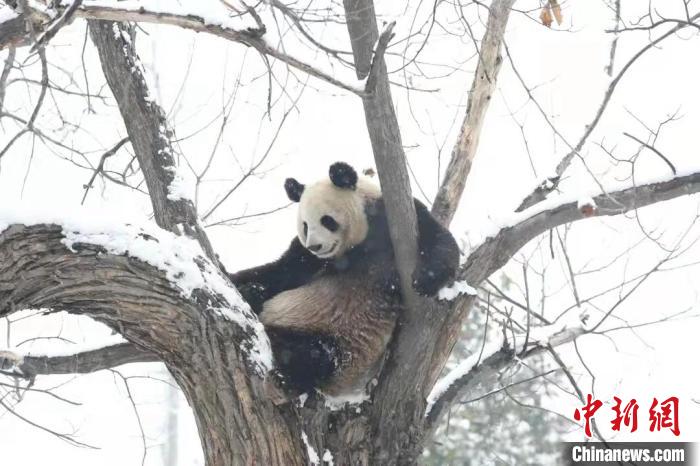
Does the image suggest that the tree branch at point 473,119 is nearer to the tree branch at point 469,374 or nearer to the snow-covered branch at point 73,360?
the tree branch at point 469,374

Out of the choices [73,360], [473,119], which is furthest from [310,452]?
[473,119]

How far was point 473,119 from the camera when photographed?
4.82 m

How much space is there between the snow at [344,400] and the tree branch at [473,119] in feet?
4.48

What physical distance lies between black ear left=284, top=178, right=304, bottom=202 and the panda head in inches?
11.3

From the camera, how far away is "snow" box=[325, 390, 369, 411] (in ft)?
11.8

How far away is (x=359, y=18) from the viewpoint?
2994 mm

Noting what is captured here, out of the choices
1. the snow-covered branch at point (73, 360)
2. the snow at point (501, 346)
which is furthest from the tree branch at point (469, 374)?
the snow-covered branch at point (73, 360)

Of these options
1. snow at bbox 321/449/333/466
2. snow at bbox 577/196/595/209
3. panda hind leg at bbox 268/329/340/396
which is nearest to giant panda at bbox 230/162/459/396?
panda hind leg at bbox 268/329/340/396

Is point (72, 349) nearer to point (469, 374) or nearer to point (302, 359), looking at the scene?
point (302, 359)

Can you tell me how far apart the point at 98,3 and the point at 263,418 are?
6.08ft

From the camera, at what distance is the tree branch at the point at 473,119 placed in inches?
185

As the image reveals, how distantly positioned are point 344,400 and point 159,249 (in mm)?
1209

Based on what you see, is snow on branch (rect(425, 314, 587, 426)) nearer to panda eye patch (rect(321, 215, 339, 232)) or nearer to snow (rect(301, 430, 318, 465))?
snow (rect(301, 430, 318, 465))

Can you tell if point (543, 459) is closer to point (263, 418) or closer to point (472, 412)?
point (472, 412)
